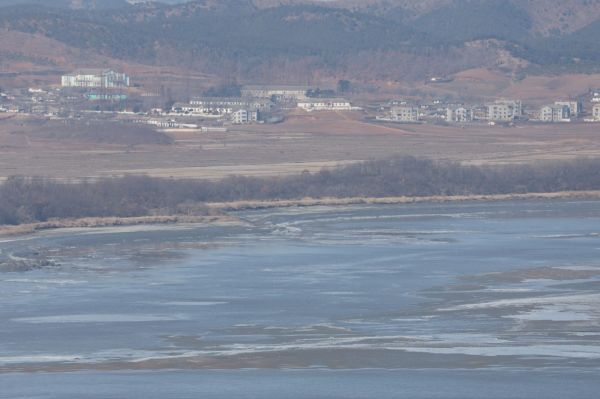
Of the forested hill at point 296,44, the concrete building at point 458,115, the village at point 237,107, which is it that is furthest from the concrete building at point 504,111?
the forested hill at point 296,44

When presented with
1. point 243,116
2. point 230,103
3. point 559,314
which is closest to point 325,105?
point 230,103

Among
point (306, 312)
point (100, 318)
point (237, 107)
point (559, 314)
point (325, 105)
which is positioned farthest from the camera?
point (325, 105)

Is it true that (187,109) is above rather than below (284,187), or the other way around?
above

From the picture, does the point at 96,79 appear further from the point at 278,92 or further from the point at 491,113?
the point at 491,113

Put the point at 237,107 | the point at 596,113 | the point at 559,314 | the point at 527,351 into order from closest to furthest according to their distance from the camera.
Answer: the point at 527,351 < the point at 559,314 < the point at 596,113 < the point at 237,107

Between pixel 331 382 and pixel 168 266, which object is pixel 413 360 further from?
Answer: pixel 168 266

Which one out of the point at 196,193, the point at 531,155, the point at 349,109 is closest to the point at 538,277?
the point at 196,193

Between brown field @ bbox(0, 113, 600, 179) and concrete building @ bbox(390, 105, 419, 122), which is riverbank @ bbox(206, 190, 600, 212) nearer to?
brown field @ bbox(0, 113, 600, 179)

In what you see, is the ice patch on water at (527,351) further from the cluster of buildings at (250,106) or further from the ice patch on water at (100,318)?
the cluster of buildings at (250,106)
